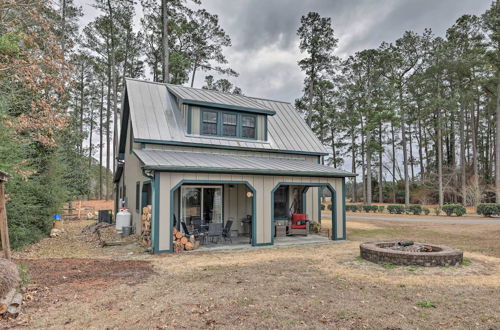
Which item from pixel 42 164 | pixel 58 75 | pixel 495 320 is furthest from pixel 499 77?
pixel 42 164

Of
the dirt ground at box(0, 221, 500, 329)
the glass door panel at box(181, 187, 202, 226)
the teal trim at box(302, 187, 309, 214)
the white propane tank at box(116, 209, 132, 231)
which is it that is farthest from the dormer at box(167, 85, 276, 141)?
the dirt ground at box(0, 221, 500, 329)

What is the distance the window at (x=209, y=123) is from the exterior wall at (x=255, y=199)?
3352 millimetres

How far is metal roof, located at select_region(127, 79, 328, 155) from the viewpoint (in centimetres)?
1181

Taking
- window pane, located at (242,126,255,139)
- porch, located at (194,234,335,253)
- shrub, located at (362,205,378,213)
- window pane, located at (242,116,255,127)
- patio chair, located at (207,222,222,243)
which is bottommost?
porch, located at (194,234,335,253)

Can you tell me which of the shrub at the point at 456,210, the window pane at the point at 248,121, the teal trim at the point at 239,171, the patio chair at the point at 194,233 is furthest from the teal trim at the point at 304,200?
the shrub at the point at 456,210

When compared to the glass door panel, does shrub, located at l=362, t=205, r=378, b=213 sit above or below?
below

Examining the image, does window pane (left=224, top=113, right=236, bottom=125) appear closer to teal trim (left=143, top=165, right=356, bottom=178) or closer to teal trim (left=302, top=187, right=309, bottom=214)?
teal trim (left=143, top=165, right=356, bottom=178)

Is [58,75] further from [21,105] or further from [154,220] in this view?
[154,220]

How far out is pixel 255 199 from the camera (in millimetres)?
10453

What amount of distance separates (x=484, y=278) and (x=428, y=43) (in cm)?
2856

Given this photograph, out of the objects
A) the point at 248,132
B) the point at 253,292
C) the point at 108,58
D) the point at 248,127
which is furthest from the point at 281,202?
the point at 108,58

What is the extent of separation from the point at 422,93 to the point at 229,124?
23464mm

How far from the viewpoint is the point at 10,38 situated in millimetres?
8211

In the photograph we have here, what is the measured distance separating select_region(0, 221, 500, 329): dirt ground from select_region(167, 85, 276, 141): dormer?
5.46 meters
